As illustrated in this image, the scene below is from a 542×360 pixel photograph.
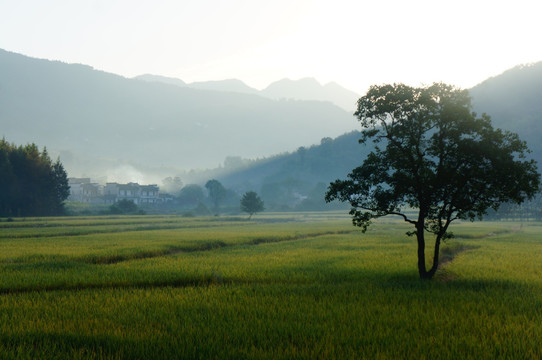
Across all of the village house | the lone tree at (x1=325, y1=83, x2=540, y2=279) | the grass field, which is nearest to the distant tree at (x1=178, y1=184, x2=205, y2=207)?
the village house

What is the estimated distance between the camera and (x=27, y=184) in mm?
80312

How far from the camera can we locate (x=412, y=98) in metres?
19.0

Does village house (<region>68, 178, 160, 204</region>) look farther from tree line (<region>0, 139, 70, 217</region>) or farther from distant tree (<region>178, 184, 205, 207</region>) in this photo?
tree line (<region>0, 139, 70, 217</region>)

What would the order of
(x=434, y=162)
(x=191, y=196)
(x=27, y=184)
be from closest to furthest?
(x=434, y=162)
(x=27, y=184)
(x=191, y=196)

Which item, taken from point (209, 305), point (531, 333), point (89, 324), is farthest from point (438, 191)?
point (89, 324)

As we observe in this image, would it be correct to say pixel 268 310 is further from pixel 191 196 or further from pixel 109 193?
pixel 191 196

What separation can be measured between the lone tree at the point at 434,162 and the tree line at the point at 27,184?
75.2 metres

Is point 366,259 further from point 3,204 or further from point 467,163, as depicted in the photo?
point 3,204

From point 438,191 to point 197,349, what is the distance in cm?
1331

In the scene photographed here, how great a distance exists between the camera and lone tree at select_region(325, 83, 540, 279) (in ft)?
59.7

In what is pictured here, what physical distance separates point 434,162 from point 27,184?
261 ft

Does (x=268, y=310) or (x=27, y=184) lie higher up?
(x=27, y=184)

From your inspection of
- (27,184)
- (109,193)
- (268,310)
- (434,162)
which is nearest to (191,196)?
(109,193)

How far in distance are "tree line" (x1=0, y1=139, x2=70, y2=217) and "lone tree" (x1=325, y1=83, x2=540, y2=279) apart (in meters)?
75.2
